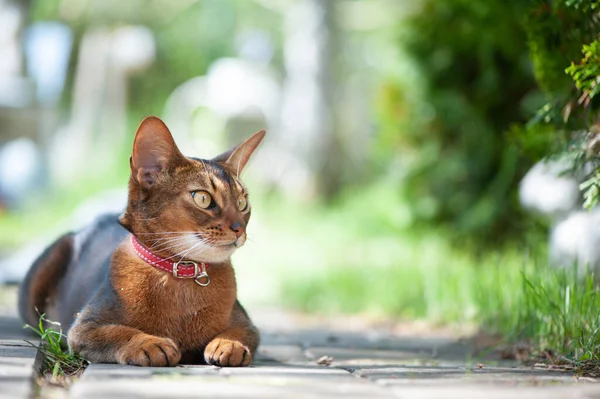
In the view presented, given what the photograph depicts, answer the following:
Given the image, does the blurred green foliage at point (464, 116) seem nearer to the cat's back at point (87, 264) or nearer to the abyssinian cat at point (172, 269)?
the cat's back at point (87, 264)

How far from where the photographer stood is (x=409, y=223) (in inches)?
282

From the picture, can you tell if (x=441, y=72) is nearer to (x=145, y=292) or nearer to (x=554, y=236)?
(x=554, y=236)

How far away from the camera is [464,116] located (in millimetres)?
6457

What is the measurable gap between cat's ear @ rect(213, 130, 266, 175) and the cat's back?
1.68 ft

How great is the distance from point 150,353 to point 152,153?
0.77m

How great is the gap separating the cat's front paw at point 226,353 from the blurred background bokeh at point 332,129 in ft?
5.96

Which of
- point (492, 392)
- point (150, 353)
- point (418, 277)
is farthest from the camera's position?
point (418, 277)

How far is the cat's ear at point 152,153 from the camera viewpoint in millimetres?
2922

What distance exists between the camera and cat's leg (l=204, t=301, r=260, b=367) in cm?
274

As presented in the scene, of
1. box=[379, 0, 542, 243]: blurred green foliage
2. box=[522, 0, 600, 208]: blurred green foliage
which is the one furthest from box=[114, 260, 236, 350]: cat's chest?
box=[379, 0, 542, 243]: blurred green foliage

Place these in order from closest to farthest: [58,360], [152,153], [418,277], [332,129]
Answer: [58,360] → [152,153] → [418,277] → [332,129]

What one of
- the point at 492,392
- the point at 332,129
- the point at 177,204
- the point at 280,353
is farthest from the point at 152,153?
the point at 332,129

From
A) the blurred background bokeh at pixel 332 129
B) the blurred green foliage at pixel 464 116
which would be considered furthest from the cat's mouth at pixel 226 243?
the blurred green foliage at pixel 464 116

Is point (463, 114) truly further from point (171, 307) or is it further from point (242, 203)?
point (171, 307)
